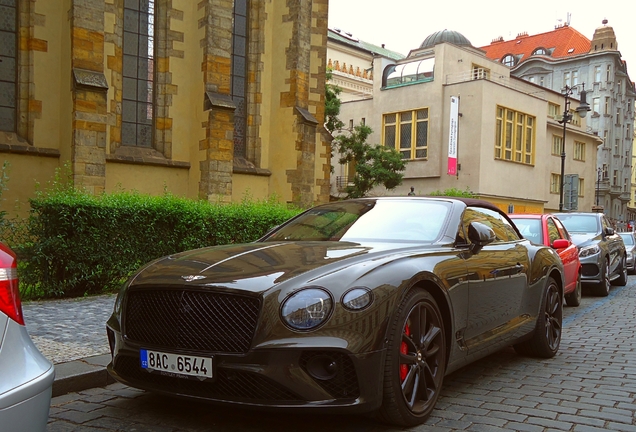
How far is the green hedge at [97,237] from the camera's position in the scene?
8711mm

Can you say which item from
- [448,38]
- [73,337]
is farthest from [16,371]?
[448,38]

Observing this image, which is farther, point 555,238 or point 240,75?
point 240,75

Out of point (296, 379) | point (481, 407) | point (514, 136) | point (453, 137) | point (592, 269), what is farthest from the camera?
point (514, 136)

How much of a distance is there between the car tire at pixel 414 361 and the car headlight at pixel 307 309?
0.46m

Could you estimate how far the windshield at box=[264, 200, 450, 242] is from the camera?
15.9 ft

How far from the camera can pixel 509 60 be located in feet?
254

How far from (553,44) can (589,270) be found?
70689 mm

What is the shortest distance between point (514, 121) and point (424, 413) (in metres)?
39.8

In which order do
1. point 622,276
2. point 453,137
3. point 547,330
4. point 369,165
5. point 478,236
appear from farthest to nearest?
point 453,137 < point 369,165 < point 622,276 < point 547,330 < point 478,236

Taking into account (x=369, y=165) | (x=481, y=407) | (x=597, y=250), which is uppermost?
(x=369, y=165)

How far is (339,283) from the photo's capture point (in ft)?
11.7

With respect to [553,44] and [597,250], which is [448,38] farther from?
[597,250]

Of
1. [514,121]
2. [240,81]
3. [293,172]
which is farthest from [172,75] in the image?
[514,121]

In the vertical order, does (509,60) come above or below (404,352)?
above
